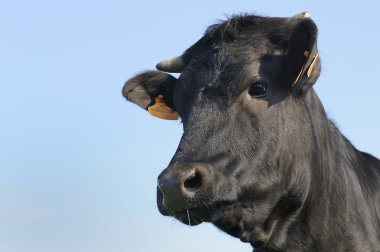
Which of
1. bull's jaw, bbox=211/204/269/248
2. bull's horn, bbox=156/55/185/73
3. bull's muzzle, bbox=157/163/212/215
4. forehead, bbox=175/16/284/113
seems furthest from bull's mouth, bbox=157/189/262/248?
bull's horn, bbox=156/55/185/73

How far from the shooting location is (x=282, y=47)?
8297 mm

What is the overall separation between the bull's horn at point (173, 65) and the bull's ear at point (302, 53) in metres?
1.54

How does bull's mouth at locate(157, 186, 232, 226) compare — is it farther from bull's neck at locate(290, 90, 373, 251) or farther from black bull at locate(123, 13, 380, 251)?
bull's neck at locate(290, 90, 373, 251)

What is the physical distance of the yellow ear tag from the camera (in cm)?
981

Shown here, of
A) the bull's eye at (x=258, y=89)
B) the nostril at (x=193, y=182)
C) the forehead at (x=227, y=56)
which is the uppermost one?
the forehead at (x=227, y=56)

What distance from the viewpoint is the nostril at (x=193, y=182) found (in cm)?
696

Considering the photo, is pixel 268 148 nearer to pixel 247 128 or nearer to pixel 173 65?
pixel 247 128

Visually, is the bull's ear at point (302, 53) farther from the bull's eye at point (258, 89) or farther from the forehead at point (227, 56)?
the bull's eye at point (258, 89)

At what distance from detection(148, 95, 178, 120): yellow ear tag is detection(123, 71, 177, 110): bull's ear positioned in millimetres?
42

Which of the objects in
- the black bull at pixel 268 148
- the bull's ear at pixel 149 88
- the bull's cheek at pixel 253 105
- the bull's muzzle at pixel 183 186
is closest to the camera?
the bull's muzzle at pixel 183 186

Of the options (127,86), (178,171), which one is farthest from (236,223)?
(127,86)

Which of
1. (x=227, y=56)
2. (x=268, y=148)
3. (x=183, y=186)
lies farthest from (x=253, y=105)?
(x=183, y=186)

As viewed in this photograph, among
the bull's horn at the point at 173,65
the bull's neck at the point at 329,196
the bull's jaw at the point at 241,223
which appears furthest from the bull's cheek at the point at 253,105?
the bull's horn at the point at 173,65

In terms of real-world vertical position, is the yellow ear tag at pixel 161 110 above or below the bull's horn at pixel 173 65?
below
